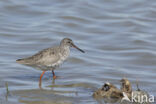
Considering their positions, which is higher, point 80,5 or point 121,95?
point 80,5

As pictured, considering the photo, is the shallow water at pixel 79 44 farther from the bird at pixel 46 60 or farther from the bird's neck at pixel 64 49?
the bird's neck at pixel 64 49

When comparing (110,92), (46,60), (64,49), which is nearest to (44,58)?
(46,60)

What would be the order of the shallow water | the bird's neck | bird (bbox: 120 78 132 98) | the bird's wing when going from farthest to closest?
the bird's neck
the bird's wing
the shallow water
bird (bbox: 120 78 132 98)

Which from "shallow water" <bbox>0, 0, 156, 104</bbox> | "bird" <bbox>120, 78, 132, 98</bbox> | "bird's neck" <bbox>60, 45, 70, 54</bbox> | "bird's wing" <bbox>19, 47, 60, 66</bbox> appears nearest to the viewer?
"bird" <bbox>120, 78, 132, 98</bbox>

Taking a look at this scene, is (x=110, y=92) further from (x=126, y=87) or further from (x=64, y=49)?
(x=64, y=49)

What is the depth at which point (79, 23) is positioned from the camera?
1652cm

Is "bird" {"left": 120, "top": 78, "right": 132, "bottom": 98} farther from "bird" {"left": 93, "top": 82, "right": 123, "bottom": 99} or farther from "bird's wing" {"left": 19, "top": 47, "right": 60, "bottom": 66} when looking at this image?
"bird's wing" {"left": 19, "top": 47, "right": 60, "bottom": 66}

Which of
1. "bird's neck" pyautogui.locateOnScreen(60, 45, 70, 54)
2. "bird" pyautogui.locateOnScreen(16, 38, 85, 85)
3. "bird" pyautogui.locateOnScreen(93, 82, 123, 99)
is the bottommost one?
"bird" pyautogui.locateOnScreen(93, 82, 123, 99)

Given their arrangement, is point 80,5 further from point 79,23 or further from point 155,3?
point 155,3

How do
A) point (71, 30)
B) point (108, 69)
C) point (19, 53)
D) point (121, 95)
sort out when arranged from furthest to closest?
point (71, 30), point (19, 53), point (108, 69), point (121, 95)

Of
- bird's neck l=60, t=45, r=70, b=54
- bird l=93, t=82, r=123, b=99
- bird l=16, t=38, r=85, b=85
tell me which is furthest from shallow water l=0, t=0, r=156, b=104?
bird's neck l=60, t=45, r=70, b=54

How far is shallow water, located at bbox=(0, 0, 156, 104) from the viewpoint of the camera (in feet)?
33.3

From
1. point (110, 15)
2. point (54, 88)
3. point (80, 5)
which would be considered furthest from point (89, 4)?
point (54, 88)

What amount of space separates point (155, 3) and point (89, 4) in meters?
2.82
